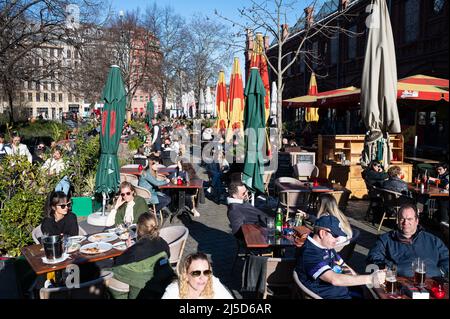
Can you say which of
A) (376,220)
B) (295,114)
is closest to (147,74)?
(295,114)

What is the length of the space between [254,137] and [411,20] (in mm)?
15626

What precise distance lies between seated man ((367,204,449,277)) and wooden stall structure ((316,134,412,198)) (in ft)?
21.7

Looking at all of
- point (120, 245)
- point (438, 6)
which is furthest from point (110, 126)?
point (438, 6)

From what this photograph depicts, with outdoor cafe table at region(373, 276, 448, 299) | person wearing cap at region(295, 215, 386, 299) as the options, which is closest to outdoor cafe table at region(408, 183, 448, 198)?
outdoor cafe table at region(373, 276, 448, 299)

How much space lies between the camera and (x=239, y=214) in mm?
5641

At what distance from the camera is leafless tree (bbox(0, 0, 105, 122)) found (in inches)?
511

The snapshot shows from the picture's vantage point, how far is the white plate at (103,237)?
4.92 m

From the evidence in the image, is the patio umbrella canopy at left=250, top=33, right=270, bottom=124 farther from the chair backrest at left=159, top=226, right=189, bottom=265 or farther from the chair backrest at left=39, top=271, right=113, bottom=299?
the chair backrest at left=39, top=271, right=113, bottom=299

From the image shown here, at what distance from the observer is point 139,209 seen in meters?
5.80

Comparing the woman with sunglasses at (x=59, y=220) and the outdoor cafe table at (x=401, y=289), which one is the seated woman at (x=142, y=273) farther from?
the outdoor cafe table at (x=401, y=289)

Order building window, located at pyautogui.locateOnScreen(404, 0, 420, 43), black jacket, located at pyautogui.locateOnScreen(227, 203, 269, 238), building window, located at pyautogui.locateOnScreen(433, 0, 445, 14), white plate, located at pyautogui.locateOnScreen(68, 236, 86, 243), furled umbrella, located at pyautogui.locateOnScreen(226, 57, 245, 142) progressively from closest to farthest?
white plate, located at pyautogui.locateOnScreen(68, 236, 86, 243) → black jacket, located at pyautogui.locateOnScreen(227, 203, 269, 238) → furled umbrella, located at pyautogui.locateOnScreen(226, 57, 245, 142) → building window, located at pyautogui.locateOnScreen(433, 0, 445, 14) → building window, located at pyautogui.locateOnScreen(404, 0, 420, 43)

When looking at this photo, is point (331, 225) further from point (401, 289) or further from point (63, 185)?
point (63, 185)

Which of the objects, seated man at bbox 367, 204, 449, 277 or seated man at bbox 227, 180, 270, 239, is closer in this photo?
seated man at bbox 367, 204, 449, 277

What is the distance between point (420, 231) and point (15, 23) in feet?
46.2
